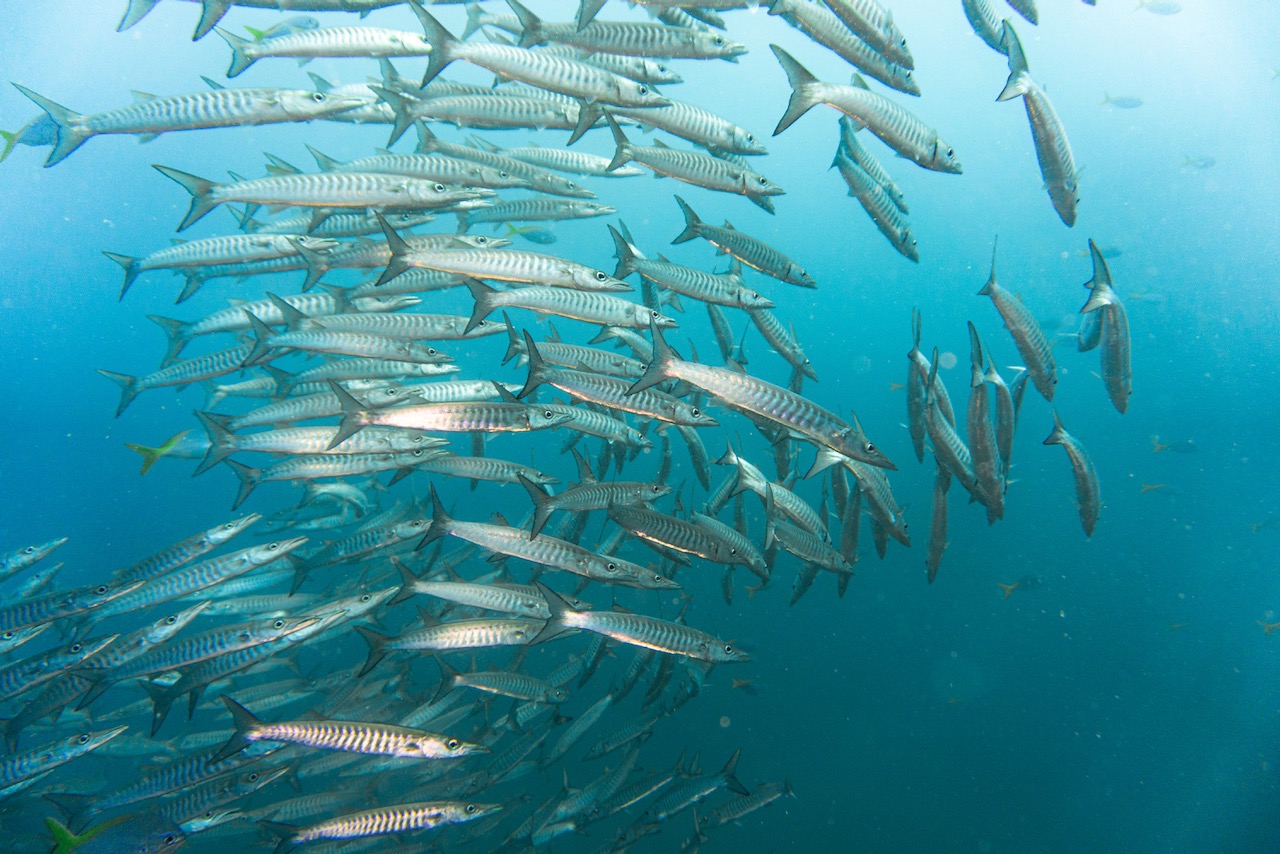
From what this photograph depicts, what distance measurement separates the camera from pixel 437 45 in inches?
A: 145

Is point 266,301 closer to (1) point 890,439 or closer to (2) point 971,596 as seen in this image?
(2) point 971,596

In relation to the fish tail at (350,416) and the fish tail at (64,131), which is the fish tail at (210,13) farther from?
the fish tail at (350,416)

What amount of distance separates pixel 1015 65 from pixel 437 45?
12.1 feet

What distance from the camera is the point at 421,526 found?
17.9ft

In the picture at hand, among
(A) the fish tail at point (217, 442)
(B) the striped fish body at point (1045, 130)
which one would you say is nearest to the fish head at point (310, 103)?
(A) the fish tail at point (217, 442)

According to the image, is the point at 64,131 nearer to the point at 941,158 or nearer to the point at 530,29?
the point at 530,29

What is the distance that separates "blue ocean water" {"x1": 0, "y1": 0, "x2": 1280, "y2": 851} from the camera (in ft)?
46.5

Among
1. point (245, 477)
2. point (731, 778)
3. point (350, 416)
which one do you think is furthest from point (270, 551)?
point (731, 778)

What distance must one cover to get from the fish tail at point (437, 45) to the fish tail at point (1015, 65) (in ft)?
11.4

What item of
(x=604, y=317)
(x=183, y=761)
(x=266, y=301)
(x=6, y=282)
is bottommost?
(x=6, y=282)

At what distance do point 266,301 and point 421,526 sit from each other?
263 cm

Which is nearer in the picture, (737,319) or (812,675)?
(812,675)

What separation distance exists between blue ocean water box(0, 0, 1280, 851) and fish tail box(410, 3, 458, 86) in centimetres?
582

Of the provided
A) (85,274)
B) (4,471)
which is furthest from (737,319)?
(85,274)
